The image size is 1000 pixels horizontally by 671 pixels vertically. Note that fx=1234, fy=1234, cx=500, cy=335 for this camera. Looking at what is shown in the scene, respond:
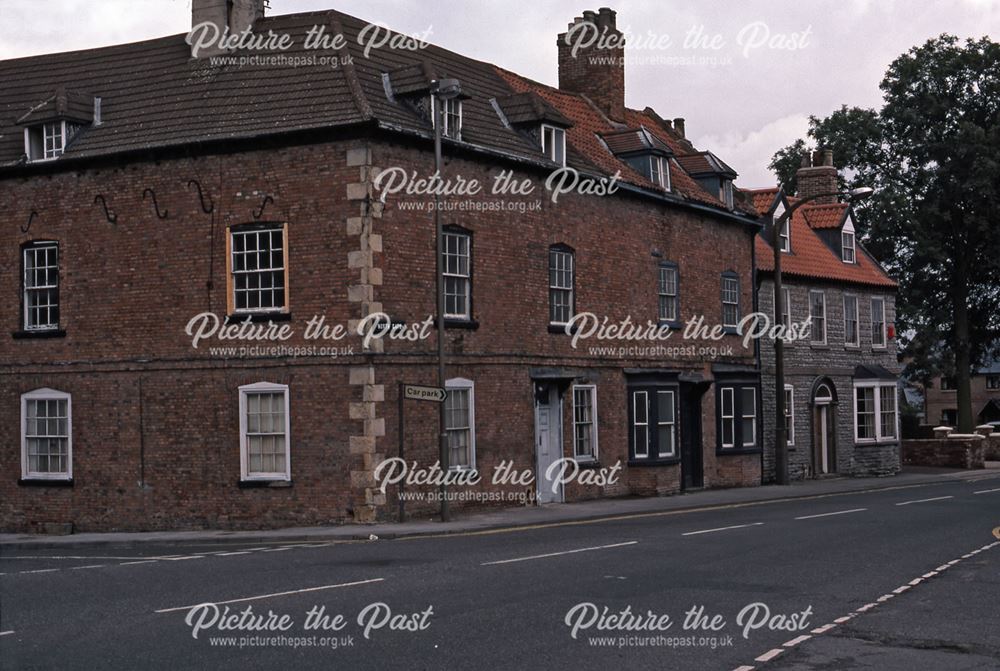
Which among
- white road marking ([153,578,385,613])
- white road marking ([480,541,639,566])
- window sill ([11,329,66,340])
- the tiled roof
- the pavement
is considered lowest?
the pavement

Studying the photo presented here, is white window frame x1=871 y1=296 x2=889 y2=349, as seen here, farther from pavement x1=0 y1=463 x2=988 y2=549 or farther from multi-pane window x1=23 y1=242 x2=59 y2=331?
multi-pane window x1=23 y1=242 x2=59 y2=331

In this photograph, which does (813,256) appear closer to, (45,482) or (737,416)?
(737,416)

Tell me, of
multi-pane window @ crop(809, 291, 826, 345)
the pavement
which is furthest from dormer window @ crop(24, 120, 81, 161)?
multi-pane window @ crop(809, 291, 826, 345)

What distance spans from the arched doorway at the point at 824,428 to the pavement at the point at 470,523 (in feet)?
25.9

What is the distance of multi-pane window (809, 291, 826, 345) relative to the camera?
41.8 metres

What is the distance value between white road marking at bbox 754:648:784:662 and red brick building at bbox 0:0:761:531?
13.5 meters

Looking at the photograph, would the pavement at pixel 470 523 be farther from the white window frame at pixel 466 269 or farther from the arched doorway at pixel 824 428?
the arched doorway at pixel 824 428

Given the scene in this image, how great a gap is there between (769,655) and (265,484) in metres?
15.2

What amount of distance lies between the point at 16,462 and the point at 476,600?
16879 mm

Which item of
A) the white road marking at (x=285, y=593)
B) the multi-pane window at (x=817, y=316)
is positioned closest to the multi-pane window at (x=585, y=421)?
the multi-pane window at (x=817, y=316)

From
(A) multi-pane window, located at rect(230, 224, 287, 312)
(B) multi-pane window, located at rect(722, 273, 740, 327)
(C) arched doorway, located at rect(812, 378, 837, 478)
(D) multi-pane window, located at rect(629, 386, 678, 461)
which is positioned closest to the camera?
(A) multi-pane window, located at rect(230, 224, 287, 312)

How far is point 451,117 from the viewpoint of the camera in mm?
25797

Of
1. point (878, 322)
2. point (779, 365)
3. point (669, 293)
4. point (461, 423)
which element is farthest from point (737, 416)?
point (461, 423)

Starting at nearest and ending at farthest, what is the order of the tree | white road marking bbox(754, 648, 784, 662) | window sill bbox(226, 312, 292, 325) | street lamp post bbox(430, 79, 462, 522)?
1. white road marking bbox(754, 648, 784, 662)
2. street lamp post bbox(430, 79, 462, 522)
3. window sill bbox(226, 312, 292, 325)
4. the tree
